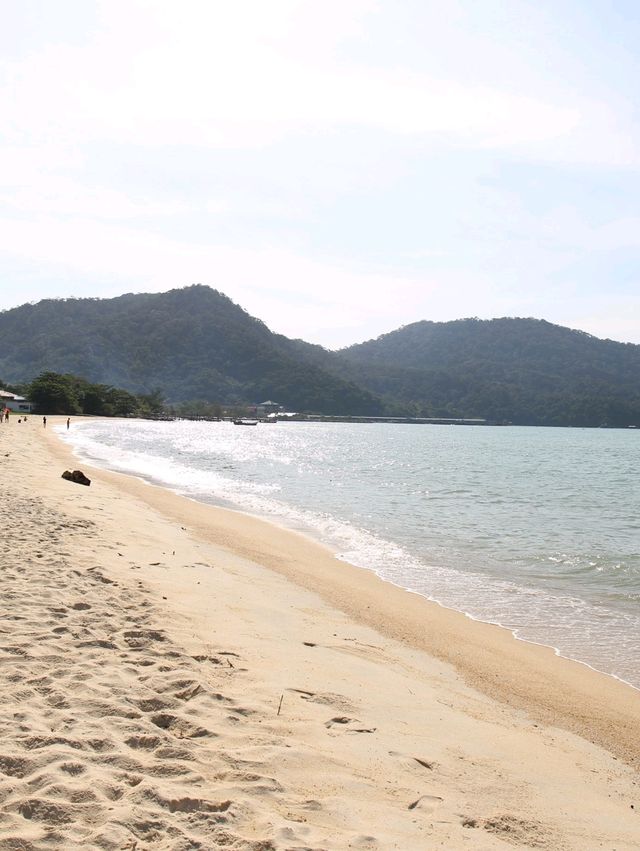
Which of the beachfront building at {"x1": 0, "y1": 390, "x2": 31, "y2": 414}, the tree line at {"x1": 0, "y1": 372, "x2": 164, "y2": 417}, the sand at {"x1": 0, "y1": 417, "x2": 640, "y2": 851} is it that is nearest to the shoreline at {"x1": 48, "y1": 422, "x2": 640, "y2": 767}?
the sand at {"x1": 0, "y1": 417, "x2": 640, "y2": 851}

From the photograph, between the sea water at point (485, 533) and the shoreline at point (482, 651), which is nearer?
the shoreline at point (482, 651)

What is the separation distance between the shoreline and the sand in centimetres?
3

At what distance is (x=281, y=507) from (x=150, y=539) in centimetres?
891

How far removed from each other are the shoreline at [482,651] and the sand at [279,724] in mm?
35

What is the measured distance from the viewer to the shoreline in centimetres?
577

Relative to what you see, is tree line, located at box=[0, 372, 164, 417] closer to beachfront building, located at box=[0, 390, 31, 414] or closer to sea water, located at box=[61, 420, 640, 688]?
beachfront building, located at box=[0, 390, 31, 414]

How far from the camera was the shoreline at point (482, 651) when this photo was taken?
5.77 metres

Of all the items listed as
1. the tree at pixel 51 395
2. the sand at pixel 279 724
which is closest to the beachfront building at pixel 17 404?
the tree at pixel 51 395

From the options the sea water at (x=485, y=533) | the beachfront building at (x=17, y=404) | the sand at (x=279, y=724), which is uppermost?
the beachfront building at (x=17, y=404)

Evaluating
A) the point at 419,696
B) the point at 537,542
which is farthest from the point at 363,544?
the point at 419,696

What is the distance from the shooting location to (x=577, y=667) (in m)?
7.21

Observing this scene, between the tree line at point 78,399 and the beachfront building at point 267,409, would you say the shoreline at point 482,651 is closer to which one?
the tree line at point 78,399

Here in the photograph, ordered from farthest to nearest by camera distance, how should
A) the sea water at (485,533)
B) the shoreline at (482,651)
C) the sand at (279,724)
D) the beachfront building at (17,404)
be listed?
the beachfront building at (17,404) < the sea water at (485,533) < the shoreline at (482,651) < the sand at (279,724)

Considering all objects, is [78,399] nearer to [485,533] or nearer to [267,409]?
[267,409]
